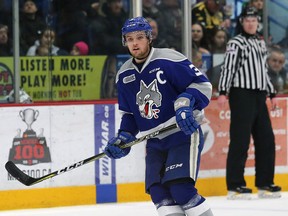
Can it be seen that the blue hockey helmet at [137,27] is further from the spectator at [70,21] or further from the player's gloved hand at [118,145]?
the spectator at [70,21]

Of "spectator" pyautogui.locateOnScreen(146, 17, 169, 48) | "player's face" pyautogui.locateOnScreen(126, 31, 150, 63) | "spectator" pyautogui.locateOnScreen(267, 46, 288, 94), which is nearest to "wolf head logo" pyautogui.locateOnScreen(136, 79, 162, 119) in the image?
"player's face" pyautogui.locateOnScreen(126, 31, 150, 63)

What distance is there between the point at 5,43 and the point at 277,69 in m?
2.10

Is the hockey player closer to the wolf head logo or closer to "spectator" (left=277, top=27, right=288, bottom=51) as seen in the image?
the wolf head logo

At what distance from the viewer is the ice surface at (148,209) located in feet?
20.1

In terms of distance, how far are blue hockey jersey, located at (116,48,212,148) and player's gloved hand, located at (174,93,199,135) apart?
0.07 metres

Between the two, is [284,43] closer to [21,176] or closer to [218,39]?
[218,39]

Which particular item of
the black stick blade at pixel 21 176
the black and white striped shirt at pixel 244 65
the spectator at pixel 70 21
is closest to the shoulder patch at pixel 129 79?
the black stick blade at pixel 21 176

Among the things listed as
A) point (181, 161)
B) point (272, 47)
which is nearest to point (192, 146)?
point (181, 161)

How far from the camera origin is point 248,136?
6770mm

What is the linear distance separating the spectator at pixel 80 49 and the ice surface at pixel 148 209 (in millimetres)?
1088

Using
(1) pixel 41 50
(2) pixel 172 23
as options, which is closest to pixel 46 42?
(1) pixel 41 50

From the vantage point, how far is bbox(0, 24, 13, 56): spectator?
662 cm

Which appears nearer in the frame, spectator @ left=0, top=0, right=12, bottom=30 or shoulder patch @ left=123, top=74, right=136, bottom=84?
shoulder patch @ left=123, top=74, right=136, bottom=84

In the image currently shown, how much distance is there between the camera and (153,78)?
4.44m
